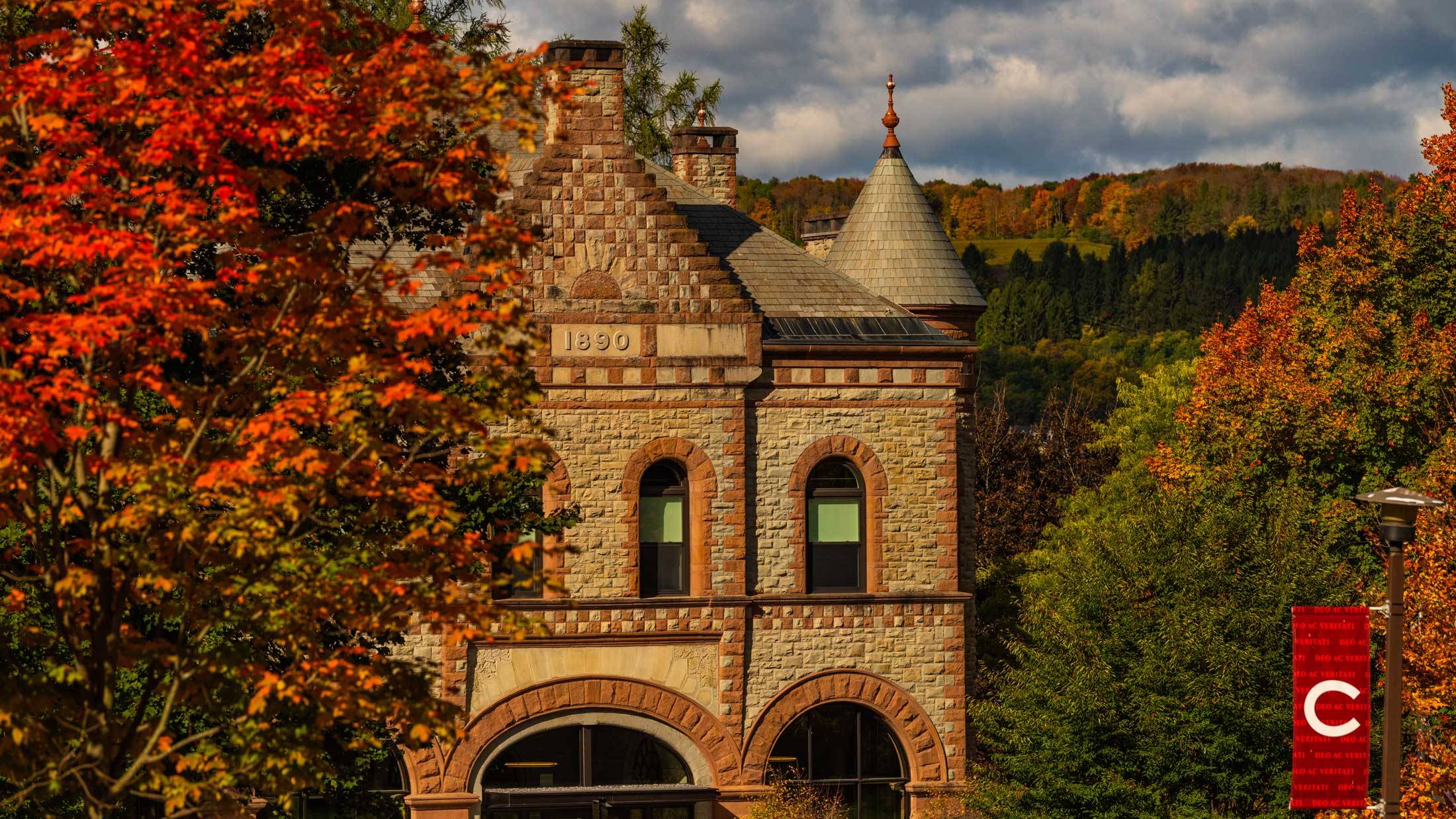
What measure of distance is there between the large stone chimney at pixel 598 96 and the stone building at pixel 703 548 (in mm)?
42

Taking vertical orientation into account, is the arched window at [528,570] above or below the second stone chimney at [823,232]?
below

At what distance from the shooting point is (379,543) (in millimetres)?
14844

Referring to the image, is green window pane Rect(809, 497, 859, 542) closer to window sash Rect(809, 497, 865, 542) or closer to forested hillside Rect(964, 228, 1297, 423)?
window sash Rect(809, 497, 865, 542)

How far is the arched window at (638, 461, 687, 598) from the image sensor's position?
30359 mm

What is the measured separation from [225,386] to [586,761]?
55.3 feet

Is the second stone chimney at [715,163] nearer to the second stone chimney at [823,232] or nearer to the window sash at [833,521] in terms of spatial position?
the second stone chimney at [823,232]

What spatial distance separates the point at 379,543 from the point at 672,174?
22274 mm

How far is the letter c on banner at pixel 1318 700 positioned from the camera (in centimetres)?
1814

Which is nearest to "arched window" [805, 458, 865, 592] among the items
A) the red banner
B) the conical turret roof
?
the conical turret roof

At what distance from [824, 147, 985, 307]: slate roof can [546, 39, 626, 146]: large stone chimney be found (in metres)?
6.18

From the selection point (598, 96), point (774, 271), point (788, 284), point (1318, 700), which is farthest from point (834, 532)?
point (1318, 700)

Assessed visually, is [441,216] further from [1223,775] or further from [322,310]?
[1223,775]

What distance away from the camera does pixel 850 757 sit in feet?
101

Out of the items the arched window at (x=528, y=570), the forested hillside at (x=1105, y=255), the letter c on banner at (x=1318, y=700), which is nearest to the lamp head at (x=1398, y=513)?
the letter c on banner at (x=1318, y=700)
